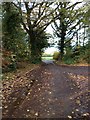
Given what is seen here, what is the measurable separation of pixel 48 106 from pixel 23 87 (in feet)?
4.03

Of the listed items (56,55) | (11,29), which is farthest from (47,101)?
(56,55)

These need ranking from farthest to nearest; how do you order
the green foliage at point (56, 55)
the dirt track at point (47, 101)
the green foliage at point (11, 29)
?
the green foliage at point (56, 55)
the green foliage at point (11, 29)
the dirt track at point (47, 101)

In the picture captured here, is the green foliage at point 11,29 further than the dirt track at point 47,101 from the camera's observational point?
Yes

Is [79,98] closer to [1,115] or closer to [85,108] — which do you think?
[85,108]

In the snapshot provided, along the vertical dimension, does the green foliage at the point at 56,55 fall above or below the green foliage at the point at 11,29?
below

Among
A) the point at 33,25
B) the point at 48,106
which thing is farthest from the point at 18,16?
the point at 48,106

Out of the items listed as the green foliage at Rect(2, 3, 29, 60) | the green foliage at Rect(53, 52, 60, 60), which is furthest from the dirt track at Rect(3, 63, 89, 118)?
the green foliage at Rect(53, 52, 60, 60)

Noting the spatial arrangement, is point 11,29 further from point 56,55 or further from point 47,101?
point 56,55

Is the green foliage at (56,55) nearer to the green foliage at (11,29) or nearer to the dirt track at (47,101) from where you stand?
the green foliage at (11,29)

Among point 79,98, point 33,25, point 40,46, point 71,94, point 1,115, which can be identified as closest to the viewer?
point 1,115

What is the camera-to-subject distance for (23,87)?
14.5 ft

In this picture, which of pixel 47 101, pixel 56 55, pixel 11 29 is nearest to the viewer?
pixel 47 101

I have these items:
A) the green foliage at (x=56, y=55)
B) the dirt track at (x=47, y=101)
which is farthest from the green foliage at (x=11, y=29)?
the green foliage at (x=56, y=55)

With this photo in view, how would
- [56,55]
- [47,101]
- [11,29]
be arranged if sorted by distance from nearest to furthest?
[47,101] < [11,29] < [56,55]
